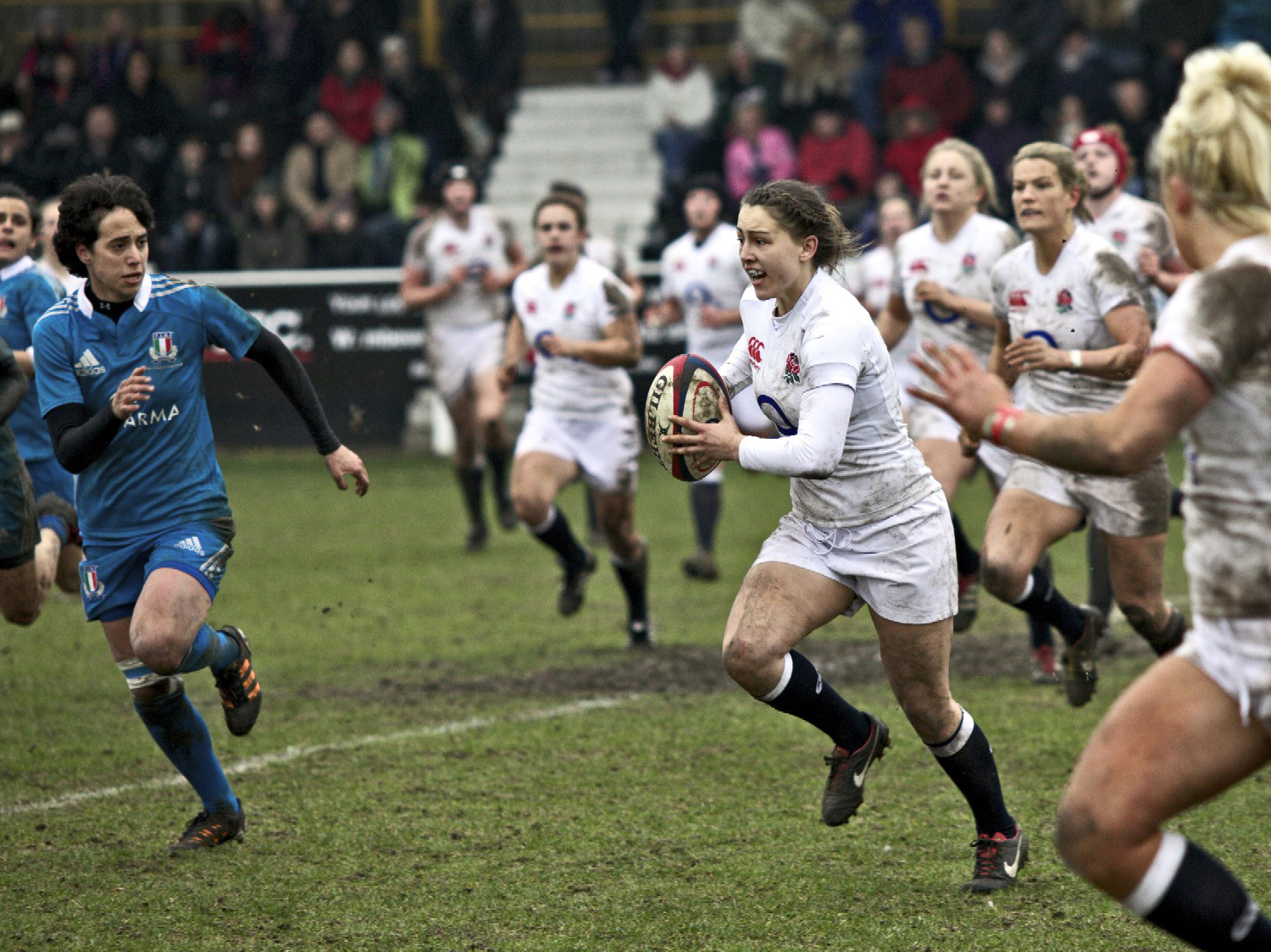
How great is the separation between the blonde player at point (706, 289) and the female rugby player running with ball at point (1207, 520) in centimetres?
686

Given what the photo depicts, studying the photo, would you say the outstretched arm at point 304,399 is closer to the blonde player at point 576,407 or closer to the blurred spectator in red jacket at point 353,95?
the blonde player at point 576,407

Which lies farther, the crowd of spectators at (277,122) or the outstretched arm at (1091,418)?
the crowd of spectators at (277,122)

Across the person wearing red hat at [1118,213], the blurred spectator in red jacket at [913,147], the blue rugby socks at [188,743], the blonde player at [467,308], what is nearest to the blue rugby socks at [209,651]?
the blue rugby socks at [188,743]

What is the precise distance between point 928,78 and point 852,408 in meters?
13.5

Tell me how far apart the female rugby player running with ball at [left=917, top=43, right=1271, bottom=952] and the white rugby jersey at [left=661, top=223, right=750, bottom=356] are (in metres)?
7.09

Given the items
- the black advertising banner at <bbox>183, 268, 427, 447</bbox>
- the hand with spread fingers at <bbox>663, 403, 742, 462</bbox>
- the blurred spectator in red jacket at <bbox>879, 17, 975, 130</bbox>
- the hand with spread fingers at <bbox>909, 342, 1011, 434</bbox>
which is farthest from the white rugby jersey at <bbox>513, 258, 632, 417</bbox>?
the blurred spectator in red jacket at <bbox>879, 17, 975, 130</bbox>

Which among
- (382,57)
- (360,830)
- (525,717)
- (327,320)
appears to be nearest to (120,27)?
(382,57)

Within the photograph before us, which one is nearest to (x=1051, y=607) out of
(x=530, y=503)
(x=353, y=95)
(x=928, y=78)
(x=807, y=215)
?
(x=807, y=215)

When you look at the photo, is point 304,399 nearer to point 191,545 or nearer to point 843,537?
point 191,545

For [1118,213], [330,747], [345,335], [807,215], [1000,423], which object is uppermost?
[807,215]

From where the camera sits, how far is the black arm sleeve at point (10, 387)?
16.5 feet

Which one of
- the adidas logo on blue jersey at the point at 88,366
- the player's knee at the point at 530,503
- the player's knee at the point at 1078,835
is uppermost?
the adidas logo on blue jersey at the point at 88,366

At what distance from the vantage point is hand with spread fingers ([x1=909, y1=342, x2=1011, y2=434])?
10.8 ft

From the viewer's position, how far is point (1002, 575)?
5.87 meters
